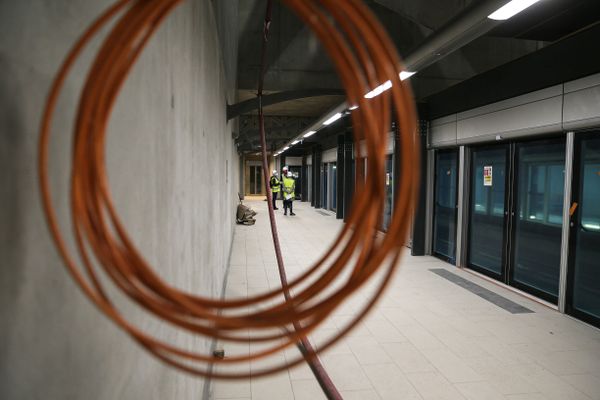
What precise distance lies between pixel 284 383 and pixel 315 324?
2677 mm

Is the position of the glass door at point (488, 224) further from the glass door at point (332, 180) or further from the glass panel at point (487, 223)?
the glass door at point (332, 180)

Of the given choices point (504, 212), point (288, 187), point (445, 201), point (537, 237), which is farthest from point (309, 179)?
point (504, 212)

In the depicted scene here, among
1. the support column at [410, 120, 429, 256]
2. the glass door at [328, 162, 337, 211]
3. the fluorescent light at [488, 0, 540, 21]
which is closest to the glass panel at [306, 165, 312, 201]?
the glass door at [328, 162, 337, 211]

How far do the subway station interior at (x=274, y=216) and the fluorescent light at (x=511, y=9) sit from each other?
20mm

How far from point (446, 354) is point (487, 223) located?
8.64 m

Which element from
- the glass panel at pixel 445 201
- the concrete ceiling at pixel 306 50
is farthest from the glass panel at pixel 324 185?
the concrete ceiling at pixel 306 50

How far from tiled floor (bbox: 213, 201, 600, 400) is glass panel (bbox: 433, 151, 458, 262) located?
2.14 metres

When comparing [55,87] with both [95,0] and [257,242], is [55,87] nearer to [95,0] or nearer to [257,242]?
[95,0]

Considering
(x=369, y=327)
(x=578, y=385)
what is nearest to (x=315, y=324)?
(x=578, y=385)

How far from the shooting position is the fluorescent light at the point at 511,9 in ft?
7.73

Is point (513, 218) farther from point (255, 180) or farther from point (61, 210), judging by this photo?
point (255, 180)

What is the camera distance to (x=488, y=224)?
10.7 m

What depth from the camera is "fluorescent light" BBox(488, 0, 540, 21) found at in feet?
7.73

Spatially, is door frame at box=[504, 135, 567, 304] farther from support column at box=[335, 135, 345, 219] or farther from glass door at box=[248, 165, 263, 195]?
glass door at box=[248, 165, 263, 195]
